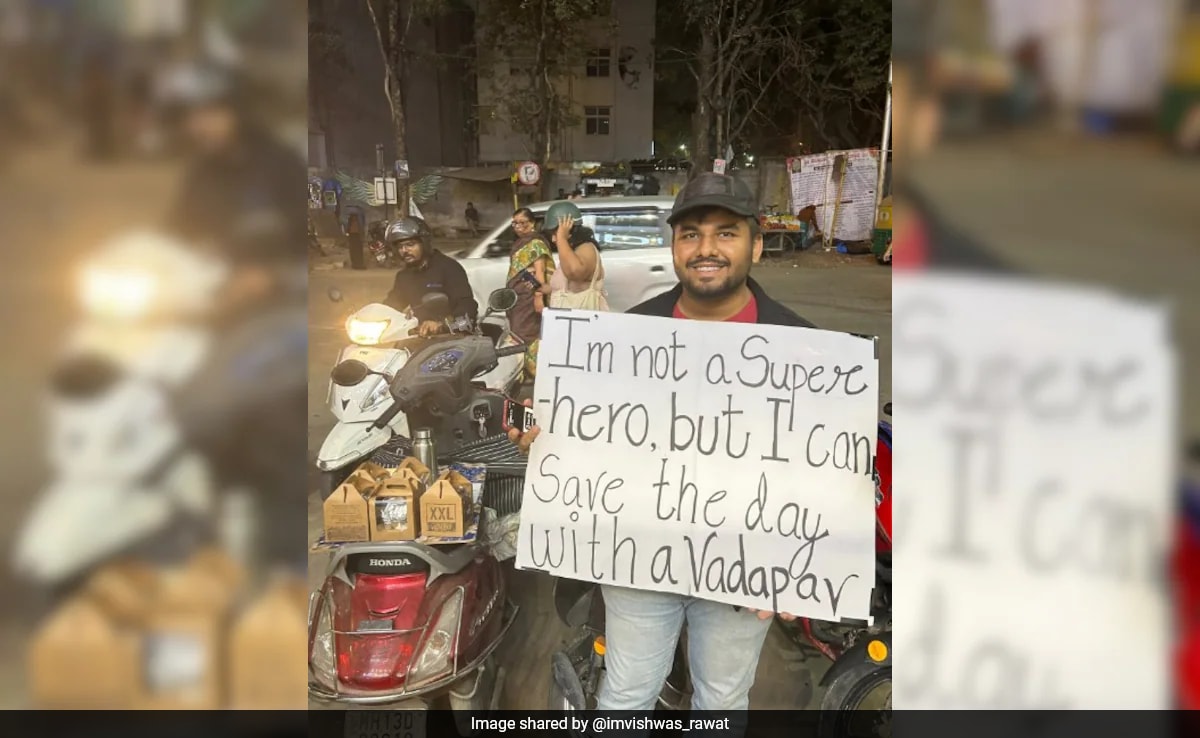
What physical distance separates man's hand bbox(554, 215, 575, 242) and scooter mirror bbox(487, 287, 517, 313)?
0.80ft

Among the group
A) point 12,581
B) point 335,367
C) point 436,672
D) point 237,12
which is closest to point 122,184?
point 237,12

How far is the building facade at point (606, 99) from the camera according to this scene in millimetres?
2029

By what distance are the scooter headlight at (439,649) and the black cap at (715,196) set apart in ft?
4.55

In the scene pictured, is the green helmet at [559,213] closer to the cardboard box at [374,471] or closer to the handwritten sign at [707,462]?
the handwritten sign at [707,462]

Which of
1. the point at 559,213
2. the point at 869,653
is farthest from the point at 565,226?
the point at 869,653

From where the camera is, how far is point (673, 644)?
1.97 m

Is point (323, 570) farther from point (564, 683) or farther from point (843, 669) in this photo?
point (843, 669)

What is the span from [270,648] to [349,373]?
857 millimetres

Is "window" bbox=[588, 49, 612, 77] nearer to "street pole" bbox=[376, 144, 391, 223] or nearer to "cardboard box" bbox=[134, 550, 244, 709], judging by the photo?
"street pole" bbox=[376, 144, 391, 223]

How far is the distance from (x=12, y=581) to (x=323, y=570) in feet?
2.55

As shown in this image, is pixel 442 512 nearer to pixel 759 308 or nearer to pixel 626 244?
pixel 626 244

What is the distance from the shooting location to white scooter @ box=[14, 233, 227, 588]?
1646 millimetres

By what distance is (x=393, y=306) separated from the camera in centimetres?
215

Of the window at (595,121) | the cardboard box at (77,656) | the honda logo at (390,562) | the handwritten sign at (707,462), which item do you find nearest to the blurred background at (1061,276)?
the handwritten sign at (707,462)
